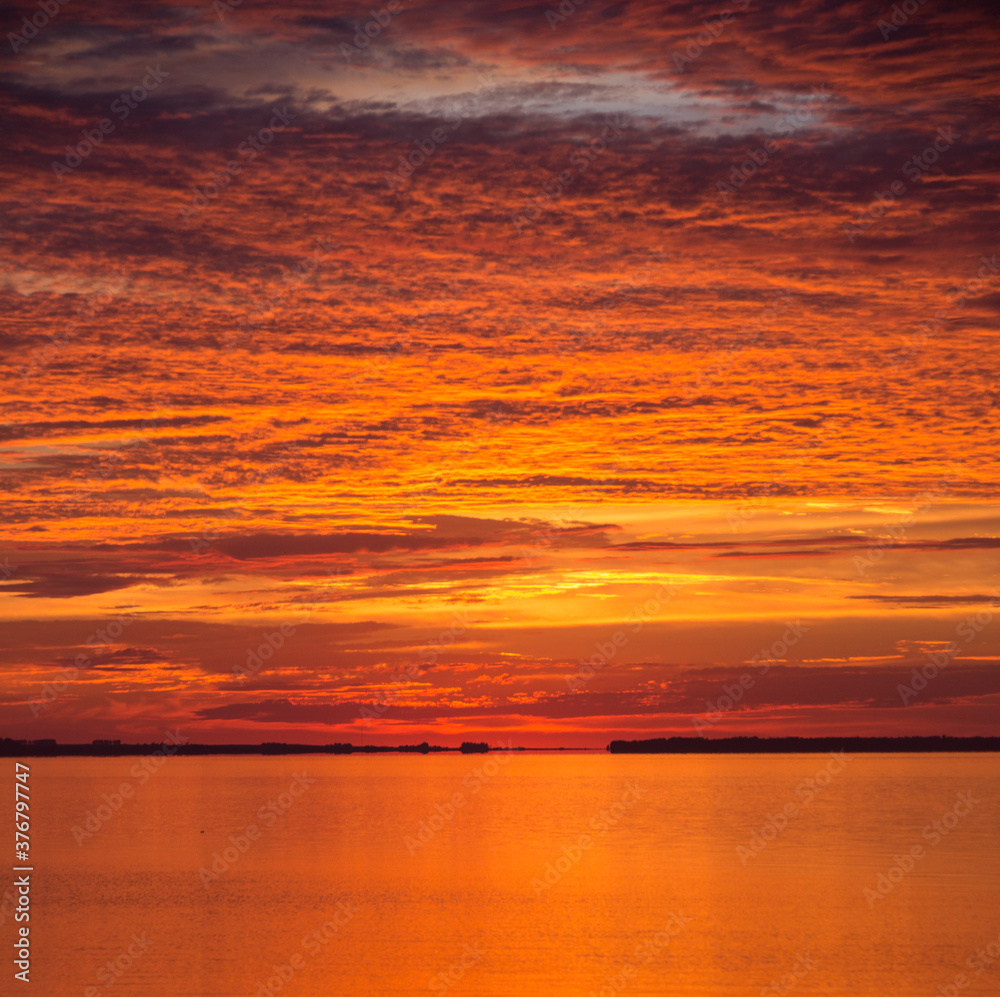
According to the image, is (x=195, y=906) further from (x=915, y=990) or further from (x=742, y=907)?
(x=915, y=990)

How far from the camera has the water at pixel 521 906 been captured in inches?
1463

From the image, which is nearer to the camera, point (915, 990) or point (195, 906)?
point (915, 990)

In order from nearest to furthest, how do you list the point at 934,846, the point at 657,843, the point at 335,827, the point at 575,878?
the point at 575,878, the point at 934,846, the point at 657,843, the point at 335,827

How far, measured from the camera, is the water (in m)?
37.2

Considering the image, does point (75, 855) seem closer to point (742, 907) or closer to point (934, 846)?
point (742, 907)

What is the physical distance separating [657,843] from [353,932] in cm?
3649

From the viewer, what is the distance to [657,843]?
254 feet

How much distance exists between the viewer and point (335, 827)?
96188 millimetres

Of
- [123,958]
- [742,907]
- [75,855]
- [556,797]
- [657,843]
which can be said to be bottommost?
[556,797]

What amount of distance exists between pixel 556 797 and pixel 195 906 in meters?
98.6

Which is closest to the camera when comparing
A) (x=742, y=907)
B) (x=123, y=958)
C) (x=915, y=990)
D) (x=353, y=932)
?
(x=915, y=990)

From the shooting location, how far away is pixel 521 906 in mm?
50250

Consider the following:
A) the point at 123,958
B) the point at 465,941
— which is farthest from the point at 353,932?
the point at 123,958

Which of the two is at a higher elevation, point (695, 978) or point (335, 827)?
point (695, 978)
